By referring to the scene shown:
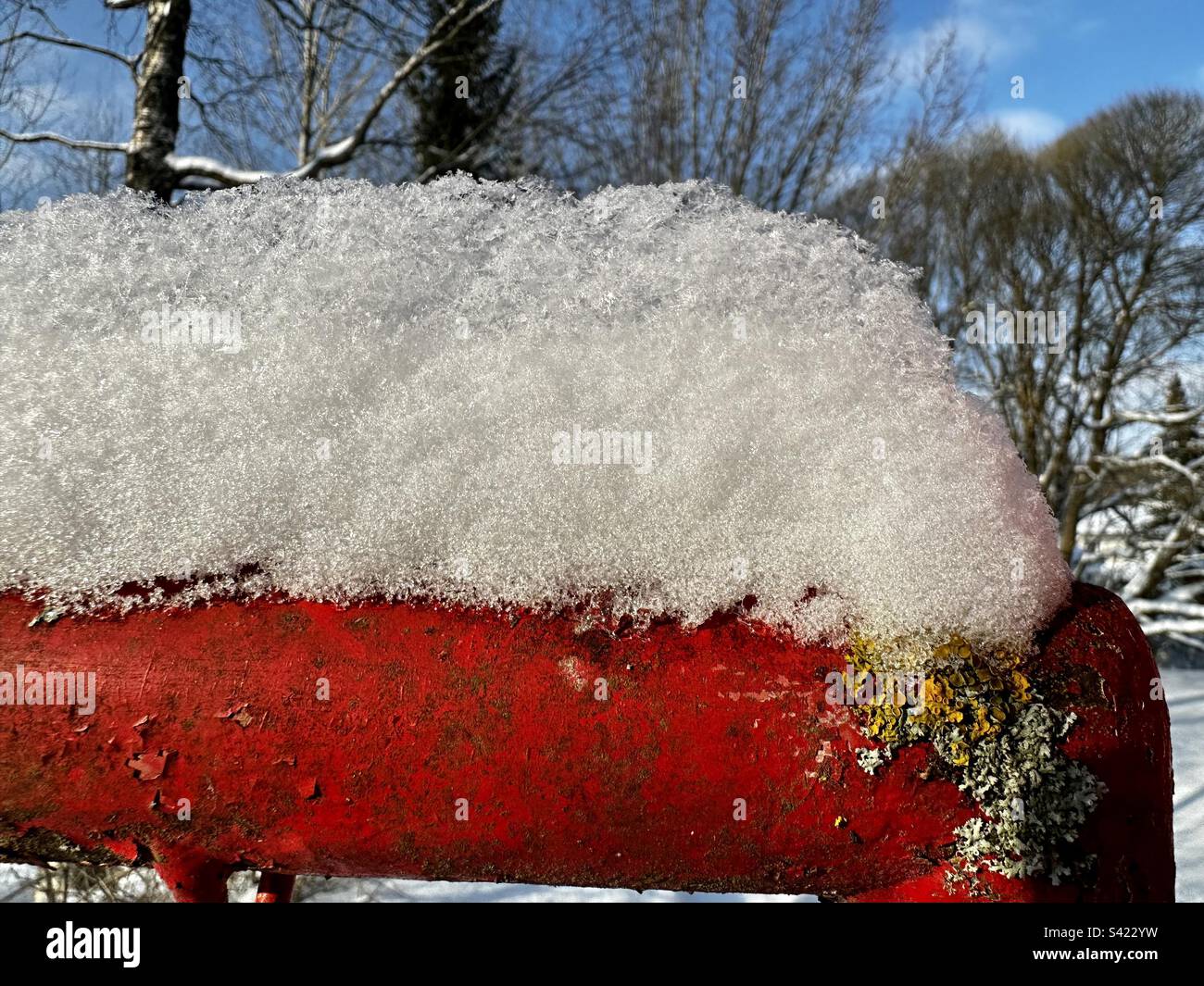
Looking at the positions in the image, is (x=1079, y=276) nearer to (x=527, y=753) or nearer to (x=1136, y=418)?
(x=1136, y=418)

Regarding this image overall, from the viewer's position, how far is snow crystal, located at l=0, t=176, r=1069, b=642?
1.97ft

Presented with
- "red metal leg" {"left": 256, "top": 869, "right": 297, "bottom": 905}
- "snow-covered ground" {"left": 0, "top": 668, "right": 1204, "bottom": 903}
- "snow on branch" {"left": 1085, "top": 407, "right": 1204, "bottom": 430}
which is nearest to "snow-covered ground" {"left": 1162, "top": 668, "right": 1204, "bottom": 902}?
"snow-covered ground" {"left": 0, "top": 668, "right": 1204, "bottom": 903}

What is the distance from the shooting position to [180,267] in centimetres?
69

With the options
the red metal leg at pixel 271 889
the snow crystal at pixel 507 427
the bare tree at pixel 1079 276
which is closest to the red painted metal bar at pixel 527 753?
the snow crystal at pixel 507 427

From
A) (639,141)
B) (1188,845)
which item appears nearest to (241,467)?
(1188,845)

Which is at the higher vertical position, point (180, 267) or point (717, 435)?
point (180, 267)

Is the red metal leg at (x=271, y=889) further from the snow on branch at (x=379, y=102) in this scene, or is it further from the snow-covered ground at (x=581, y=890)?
the snow on branch at (x=379, y=102)

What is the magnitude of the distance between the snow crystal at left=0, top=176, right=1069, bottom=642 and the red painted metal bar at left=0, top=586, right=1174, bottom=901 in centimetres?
4

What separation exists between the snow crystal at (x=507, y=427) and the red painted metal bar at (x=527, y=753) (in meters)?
0.04

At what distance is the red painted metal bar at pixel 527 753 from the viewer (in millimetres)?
545

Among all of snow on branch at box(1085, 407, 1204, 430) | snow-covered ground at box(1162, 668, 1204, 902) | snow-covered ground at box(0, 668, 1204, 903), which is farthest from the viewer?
snow on branch at box(1085, 407, 1204, 430)

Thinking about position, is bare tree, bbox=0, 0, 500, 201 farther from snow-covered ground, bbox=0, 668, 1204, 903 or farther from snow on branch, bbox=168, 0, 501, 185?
snow-covered ground, bbox=0, 668, 1204, 903
